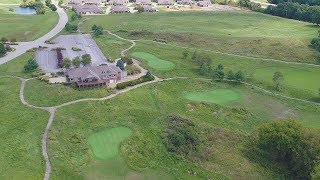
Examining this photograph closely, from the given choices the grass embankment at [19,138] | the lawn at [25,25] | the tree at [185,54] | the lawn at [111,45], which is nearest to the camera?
the grass embankment at [19,138]

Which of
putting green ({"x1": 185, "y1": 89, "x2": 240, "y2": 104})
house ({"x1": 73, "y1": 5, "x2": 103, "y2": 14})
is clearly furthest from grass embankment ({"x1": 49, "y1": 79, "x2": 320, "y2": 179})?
house ({"x1": 73, "y1": 5, "x2": 103, "y2": 14})

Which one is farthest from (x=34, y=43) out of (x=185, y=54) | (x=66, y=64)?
(x=185, y=54)

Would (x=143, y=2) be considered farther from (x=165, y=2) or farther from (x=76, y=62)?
(x=76, y=62)

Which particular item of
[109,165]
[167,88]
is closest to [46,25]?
[167,88]

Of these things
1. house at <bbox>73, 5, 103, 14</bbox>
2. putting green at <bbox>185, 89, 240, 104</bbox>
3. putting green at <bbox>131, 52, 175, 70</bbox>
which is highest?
house at <bbox>73, 5, 103, 14</bbox>

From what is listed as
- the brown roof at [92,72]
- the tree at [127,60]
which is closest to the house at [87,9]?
the tree at [127,60]

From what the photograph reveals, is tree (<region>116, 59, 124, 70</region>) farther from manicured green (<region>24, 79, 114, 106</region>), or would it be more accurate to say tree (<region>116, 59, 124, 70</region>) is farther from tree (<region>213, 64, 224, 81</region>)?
Result: tree (<region>213, 64, 224, 81</region>)

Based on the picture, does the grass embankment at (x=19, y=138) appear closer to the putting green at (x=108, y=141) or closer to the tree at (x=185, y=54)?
the putting green at (x=108, y=141)
